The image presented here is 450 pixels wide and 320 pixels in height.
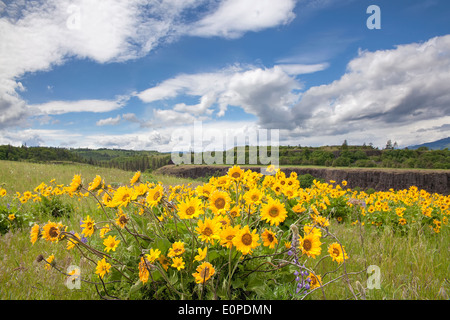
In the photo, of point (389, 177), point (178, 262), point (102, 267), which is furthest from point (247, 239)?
point (389, 177)

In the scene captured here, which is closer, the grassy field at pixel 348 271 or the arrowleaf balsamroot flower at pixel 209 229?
the arrowleaf balsamroot flower at pixel 209 229

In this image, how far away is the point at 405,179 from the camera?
212 feet

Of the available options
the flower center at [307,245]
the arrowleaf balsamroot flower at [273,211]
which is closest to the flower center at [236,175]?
the arrowleaf balsamroot flower at [273,211]

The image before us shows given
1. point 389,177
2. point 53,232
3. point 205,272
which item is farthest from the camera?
point 389,177

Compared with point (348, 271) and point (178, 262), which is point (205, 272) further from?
point (348, 271)

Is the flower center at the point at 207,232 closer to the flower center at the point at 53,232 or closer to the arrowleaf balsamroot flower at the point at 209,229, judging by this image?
the arrowleaf balsamroot flower at the point at 209,229

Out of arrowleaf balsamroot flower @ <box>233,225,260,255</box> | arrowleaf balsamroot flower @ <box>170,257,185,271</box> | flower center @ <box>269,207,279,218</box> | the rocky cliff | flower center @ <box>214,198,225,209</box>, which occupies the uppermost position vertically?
flower center @ <box>214,198,225,209</box>

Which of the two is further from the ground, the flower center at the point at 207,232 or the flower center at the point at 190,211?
the flower center at the point at 190,211

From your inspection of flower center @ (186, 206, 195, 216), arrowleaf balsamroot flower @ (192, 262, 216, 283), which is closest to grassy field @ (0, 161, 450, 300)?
arrowleaf balsamroot flower @ (192, 262, 216, 283)

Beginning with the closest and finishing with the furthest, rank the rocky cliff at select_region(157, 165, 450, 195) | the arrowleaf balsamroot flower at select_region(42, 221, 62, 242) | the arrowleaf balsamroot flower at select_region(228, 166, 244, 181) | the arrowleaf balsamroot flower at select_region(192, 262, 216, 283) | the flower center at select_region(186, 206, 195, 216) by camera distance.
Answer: the arrowleaf balsamroot flower at select_region(192, 262, 216, 283) < the flower center at select_region(186, 206, 195, 216) < the arrowleaf balsamroot flower at select_region(42, 221, 62, 242) < the arrowleaf balsamroot flower at select_region(228, 166, 244, 181) < the rocky cliff at select_region(157, 165, 450, 195)

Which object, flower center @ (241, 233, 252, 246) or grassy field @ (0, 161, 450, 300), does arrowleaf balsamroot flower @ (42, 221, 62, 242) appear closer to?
grassy field @ (0, 161, 450, 300)

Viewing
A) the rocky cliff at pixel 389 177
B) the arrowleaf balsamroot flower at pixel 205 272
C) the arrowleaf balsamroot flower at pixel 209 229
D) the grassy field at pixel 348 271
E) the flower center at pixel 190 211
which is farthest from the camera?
the rocky cliff at pixel 389 177
